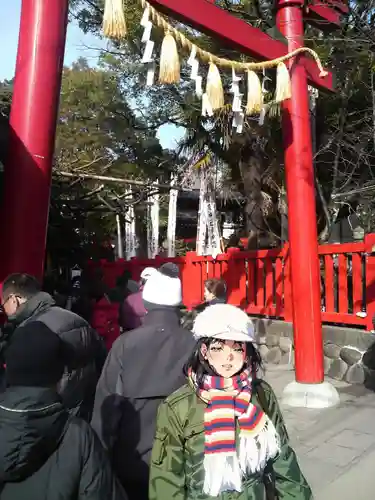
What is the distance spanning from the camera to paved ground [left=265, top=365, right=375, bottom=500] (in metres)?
3.45

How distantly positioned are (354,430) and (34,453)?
3696mm

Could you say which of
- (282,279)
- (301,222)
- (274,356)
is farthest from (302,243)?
(274,356)

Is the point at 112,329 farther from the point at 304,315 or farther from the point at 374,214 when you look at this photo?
the point at 374,214

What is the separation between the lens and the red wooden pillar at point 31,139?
3291mm

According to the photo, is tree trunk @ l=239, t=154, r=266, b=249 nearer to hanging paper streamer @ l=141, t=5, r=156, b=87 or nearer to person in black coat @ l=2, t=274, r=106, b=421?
hanging paper streamer @ l=141, t=5, r=156, b=87

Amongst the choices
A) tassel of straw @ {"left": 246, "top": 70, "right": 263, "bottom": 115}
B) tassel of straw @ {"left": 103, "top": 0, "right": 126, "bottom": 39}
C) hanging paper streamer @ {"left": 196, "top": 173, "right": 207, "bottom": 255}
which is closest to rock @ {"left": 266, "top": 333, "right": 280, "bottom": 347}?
tassel of straw @ {"left": 246, "top": 70, "right": 263, "bottom": 115}

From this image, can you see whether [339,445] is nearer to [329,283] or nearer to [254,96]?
[329,283]

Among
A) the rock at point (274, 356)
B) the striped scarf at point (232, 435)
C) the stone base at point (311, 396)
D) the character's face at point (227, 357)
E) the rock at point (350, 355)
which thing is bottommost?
the stone base at point (311, 396)

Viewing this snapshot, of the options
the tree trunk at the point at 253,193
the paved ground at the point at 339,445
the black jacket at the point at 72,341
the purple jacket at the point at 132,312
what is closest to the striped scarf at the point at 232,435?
the black jacket at the point at 72,341

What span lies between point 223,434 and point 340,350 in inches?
194

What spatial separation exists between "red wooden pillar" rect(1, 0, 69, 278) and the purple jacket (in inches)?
35.3

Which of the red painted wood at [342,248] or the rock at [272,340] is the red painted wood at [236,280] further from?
the red painted wood at [342,248]

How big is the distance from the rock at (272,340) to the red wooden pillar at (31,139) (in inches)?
184

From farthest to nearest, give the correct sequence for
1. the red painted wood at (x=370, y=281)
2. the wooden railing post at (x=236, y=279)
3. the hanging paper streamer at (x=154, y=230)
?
the hanging paper streamer at (x=154, y=230) → the wooden railing post at (x=236, y=279) → the red painted wood at (x=370, y=281)
